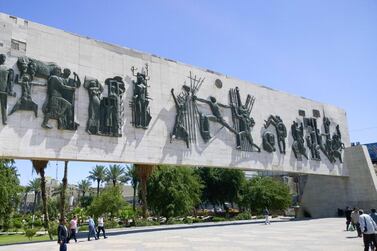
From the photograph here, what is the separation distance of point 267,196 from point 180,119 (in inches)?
1038

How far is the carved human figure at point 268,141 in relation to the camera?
92.9 ft

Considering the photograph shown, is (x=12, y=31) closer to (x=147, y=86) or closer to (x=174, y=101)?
(x=147, y=86)

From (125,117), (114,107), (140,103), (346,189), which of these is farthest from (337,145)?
(114,107)

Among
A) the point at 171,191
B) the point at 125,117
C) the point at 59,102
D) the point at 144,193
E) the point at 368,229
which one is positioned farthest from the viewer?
the point at 171,191

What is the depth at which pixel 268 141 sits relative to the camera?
93.7ft

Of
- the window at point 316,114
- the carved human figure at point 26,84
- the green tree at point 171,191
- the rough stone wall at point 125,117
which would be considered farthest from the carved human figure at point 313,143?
the carved human figure at point 26,84

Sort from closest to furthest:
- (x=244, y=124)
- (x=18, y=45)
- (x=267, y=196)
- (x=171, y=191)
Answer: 1. (x=18, y=45)
2. (x=244, y=124)
3. (x=171, y=191)
4. (x=267, y=196)

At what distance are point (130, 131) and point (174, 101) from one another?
13.6ft

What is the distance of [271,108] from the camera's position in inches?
1184

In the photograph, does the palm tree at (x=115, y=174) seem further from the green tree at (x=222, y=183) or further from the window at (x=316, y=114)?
the window at (x=316, y=114)

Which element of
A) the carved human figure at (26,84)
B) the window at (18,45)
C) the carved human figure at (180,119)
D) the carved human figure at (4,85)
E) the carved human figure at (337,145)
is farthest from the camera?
the carved human figure at (337,145)

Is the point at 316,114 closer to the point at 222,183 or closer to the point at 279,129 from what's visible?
the point at 279,129

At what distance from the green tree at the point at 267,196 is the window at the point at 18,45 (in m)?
35.2

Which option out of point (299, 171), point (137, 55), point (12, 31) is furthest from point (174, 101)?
point (299, 171)
